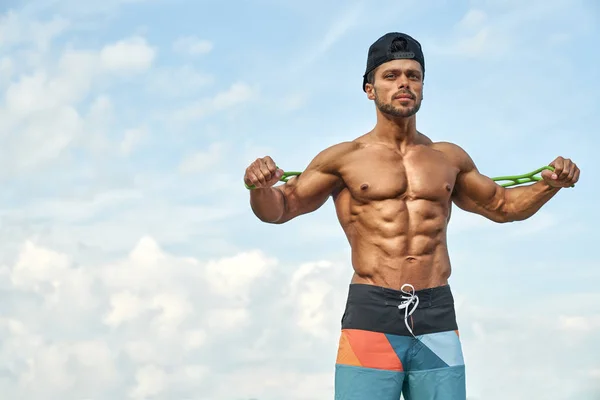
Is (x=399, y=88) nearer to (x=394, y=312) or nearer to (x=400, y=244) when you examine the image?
(x=400, y=244)

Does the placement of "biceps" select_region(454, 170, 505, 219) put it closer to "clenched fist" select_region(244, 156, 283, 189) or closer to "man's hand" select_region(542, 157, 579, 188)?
"man's hand" select_region(542, 157, 579, 188)

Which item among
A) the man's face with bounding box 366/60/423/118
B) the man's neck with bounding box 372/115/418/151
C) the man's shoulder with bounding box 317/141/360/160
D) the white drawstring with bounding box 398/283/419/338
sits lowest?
the white drawstring with bounding box 398/283/419/338

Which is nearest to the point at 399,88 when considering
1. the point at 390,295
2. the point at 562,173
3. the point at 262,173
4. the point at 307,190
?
the point at 307,190

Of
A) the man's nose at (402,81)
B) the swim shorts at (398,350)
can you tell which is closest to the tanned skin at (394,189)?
the man's nose at (402,81)

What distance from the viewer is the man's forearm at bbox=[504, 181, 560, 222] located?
25.8ft

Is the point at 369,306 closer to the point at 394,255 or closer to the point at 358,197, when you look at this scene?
the point at 394,255

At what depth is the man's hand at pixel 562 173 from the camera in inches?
296

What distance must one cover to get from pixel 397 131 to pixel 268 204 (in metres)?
1.33

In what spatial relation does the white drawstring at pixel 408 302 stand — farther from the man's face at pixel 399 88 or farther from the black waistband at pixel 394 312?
the man's face at pixel 399 88

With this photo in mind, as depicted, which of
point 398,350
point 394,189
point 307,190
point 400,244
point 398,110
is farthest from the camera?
point 307,190

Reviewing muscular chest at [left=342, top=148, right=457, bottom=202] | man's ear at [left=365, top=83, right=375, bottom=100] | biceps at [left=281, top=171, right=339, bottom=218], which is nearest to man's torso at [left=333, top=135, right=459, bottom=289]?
muscular chest at [left=342, top=148, right=457, bottom=202]

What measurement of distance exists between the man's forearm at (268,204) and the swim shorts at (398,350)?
0.93 meters

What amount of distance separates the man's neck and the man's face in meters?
0.12

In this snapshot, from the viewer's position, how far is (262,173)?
276 inches
